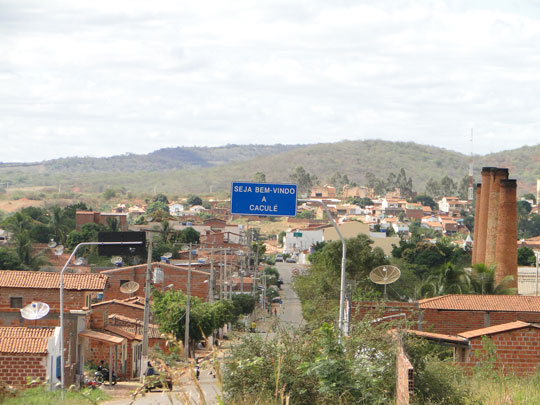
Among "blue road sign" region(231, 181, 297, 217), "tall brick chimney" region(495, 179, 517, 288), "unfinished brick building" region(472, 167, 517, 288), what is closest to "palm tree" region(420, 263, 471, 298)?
"unfinished brick building" region(472, 167, 517, 288)

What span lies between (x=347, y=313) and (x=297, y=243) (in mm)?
109785

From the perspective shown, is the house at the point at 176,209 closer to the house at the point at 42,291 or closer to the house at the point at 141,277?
the house at the point at 141,277

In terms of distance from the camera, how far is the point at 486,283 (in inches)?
1909

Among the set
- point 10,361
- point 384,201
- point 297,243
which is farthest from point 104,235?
point 384,201

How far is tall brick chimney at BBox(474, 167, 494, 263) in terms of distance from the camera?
60500 millimetres

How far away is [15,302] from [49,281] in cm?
173

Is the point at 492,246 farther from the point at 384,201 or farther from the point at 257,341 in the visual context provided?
the point at 384,201

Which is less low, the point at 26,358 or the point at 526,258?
the point at 26,358

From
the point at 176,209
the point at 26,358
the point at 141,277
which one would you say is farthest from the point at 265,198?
the point at 176,209

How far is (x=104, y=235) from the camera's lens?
71938mm

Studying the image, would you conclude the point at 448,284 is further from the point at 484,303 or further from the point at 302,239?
the point at 302,239

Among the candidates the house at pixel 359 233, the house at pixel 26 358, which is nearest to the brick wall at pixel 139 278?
the house at pixel 26 358

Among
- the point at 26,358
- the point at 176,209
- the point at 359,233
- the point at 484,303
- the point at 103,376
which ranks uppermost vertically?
the point at 484,303

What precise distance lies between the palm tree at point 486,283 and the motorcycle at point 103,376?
21.3m
